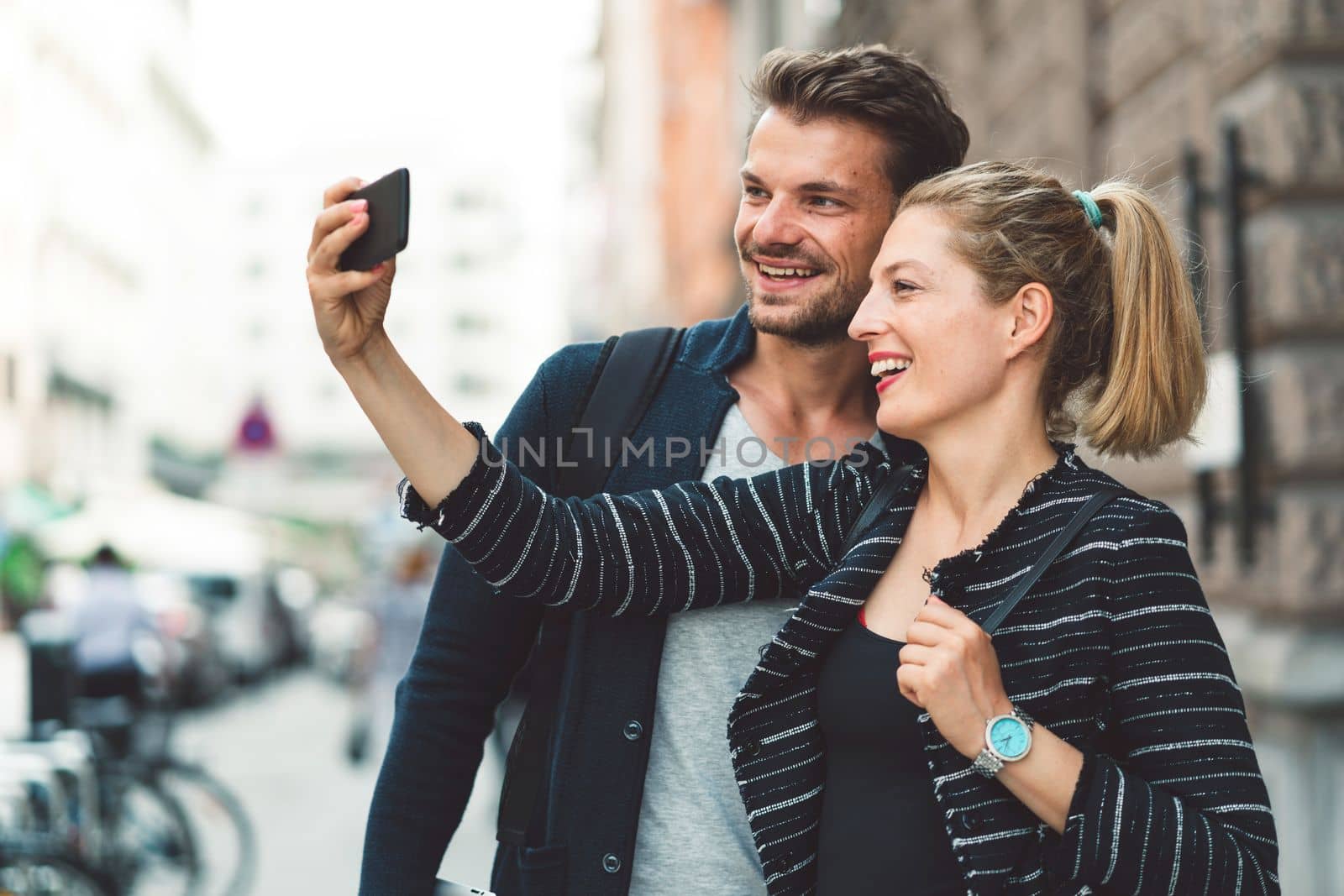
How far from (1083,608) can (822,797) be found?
0.43 meters

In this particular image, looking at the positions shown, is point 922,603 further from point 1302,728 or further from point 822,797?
point 1302,728

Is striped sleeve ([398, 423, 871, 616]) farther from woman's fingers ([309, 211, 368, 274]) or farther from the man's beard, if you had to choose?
woman's fingers ([309, 211, 368, 274])

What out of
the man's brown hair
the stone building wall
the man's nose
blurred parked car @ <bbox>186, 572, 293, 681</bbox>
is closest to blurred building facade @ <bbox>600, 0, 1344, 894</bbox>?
the stone building wall

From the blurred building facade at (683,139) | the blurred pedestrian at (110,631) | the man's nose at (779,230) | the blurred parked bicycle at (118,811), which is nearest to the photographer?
the man's nose at (779,230)

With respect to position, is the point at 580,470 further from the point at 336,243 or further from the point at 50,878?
the point at 50,878

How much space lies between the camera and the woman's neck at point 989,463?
77.5 inches

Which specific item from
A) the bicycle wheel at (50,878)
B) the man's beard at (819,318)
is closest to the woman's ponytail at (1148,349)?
the man's beard at (819,318)

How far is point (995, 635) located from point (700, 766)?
55cm

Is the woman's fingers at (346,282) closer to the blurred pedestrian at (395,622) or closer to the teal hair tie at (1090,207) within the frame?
the teal hair tie at (1090,207)

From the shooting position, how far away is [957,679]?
169 centimetres

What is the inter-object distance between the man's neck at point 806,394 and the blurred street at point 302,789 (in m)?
4.93

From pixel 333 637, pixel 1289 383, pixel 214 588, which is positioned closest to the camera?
pixel 1289 383

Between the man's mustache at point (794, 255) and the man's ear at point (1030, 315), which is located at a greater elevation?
the man's mustache at point (794, 255)

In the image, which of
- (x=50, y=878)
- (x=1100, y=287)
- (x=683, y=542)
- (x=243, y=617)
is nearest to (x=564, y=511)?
(x=683, y=542)
